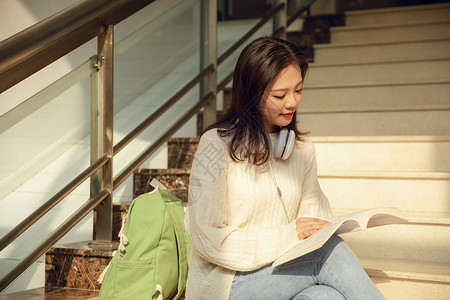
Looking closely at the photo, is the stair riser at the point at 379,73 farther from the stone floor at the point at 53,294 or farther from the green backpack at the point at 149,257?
the stone floor at the point at 53,294

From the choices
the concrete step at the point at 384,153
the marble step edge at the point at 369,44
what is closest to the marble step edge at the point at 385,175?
the concrete step at the point at 384,153

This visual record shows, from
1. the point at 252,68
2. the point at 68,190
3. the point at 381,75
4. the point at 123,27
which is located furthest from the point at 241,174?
the point at 381,75

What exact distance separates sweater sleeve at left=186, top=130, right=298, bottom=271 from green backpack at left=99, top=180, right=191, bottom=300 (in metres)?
0.21

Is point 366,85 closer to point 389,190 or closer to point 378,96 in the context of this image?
point 378,96

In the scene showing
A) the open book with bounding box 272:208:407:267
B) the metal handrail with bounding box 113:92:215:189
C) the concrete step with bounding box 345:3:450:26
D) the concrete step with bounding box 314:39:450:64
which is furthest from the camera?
the concrete step with bounding box 345:3:450:26

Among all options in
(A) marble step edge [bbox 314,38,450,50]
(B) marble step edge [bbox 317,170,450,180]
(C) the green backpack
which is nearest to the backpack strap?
(C) the green backpack

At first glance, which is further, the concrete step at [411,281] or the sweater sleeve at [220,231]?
the concrete step at [411,281]

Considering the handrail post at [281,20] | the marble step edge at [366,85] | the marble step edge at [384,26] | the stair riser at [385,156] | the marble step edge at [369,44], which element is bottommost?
the stair riser at [385,156]

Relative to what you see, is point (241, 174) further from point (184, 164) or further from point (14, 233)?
point (184, 164)

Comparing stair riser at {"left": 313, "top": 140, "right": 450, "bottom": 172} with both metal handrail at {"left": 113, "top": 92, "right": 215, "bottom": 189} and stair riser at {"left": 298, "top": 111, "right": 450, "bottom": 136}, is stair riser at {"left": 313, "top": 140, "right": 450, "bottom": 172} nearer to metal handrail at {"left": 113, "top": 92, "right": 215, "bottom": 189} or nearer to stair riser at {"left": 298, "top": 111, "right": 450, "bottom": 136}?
stair riser at {"left": 298, "top": 111, "right": 450, "bottom": 136}

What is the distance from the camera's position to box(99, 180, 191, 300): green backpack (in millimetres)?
1525

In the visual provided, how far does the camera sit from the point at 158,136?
2.37 meters

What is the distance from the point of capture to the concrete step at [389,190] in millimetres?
1997

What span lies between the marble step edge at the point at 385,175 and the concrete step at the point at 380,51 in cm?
125
